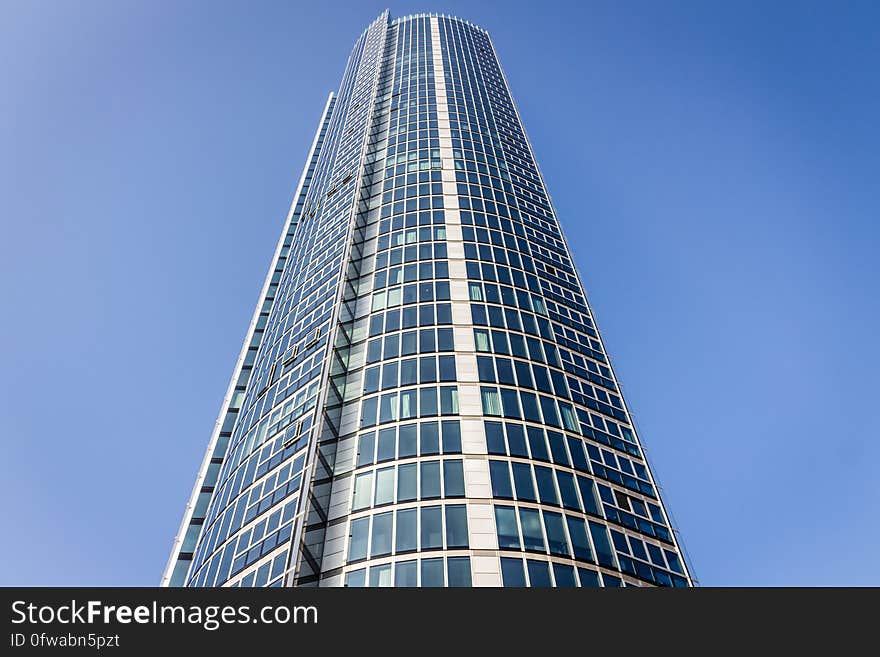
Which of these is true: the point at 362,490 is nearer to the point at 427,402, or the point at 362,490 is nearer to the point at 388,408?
the point at 388,408

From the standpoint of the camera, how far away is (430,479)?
4388 cm

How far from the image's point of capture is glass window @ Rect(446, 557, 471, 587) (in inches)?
1507

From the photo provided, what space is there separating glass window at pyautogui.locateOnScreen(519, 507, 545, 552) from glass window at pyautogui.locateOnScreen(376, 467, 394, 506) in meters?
7.78

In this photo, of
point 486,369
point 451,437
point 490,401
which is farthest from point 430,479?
point 486,369

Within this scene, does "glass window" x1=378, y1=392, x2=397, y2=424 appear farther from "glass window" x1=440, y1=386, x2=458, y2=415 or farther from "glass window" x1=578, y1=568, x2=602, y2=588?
"glass window" x1=578, y1=568, x2=602, y2=588

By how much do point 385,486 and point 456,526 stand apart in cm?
555

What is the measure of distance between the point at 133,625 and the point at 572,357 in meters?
43.3

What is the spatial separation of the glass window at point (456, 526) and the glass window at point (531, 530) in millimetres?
3304

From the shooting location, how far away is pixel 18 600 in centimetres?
2183

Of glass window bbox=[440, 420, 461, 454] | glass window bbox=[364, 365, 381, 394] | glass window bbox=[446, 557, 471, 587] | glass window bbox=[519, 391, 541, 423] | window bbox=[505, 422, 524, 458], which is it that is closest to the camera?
glass window bbox=[446, 557, 471, 587]

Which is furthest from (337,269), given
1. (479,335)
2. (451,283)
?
(479,335)

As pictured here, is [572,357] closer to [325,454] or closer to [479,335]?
[479,335]

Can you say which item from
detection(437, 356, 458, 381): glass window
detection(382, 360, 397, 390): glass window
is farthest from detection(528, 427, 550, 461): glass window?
detection(382, 360, 397, 390): glass window

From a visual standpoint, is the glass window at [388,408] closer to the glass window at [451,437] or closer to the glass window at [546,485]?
the glass window at [451,437]
